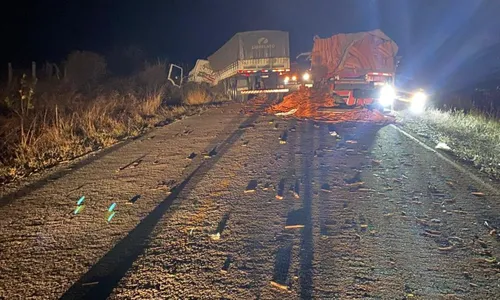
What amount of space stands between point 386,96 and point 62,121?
12.5m

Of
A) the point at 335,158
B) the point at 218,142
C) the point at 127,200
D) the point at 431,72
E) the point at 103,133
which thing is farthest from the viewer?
the point at 431,72

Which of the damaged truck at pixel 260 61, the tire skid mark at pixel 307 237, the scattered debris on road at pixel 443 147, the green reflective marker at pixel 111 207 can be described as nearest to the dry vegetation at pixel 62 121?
the damaged truck at pixel 260 61

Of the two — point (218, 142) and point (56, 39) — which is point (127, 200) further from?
point (56, 39)

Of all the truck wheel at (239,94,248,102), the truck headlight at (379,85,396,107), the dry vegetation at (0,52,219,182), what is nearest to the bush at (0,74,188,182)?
the dry vegetation at (0,52,219,182)

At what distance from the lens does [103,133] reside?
12523 millimetres

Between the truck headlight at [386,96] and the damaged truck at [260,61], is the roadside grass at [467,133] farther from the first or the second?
the damaged truck at [260,61]

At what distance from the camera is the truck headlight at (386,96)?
18.7m

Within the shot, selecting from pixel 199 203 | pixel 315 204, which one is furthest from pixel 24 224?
pixel 315 204

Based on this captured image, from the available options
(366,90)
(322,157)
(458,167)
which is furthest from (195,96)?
(458,167)

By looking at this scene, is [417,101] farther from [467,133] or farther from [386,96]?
[467,133]

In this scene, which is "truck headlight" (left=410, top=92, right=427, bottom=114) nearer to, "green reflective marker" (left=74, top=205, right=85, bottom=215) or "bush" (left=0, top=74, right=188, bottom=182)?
"bush" (left=0, top=74, right=188, bottom=182)

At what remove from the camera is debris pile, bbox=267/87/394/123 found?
16.0m

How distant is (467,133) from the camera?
1240cm

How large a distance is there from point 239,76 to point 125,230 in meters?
19.8
